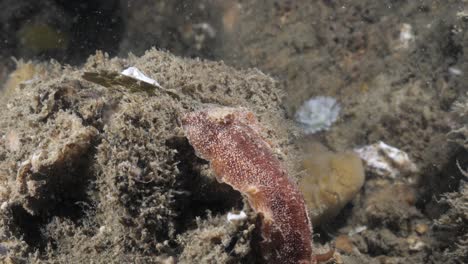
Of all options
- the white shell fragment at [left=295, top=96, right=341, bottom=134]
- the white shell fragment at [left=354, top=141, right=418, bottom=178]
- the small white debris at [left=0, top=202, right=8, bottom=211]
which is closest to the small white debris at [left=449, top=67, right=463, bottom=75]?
the white shell fragment at [left=354, top=141, right=418, bottom=178]

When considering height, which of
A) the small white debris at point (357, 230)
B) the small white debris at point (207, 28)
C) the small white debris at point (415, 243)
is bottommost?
the small white debris at point (357, 230)

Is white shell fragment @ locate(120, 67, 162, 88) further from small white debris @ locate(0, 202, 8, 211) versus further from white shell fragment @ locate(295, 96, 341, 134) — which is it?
white shell fragment @ locate(295, 96, 341, 134)

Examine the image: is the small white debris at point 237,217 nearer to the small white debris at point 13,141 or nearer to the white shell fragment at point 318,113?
the small white debris at point 13,141

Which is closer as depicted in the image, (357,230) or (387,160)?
(357,230)

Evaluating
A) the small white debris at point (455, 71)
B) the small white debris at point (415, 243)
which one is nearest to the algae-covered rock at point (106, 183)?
the small white debris at point (415, 243)

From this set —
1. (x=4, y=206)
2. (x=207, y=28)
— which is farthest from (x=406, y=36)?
Result: (x=4, y=206)

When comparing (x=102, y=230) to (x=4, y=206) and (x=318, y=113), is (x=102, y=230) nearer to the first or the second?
(x=4, y=206)
